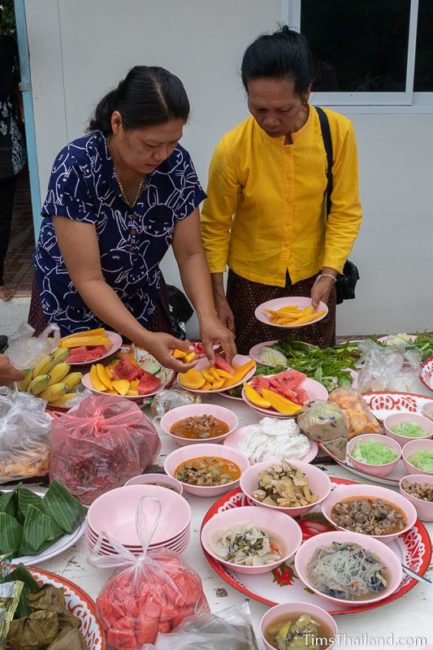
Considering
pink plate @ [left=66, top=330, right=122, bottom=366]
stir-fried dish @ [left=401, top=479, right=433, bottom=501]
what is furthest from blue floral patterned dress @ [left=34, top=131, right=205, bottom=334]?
stir-fried dish @ [left=401, top=479, right=433, bottom=501]

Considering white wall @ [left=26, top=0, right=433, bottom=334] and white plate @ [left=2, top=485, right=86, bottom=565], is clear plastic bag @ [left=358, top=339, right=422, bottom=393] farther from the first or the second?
white wall @ [left=26, top=0, right=433, bottom=334]

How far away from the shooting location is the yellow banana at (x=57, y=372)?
2.15 m

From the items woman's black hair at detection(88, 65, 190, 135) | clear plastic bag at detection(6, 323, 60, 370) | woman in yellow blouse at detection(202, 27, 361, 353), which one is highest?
woman's black hair at detection(88, 65, 190, 135)

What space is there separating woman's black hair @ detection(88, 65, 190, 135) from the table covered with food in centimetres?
77

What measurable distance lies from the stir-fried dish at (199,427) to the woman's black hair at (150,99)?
94cm

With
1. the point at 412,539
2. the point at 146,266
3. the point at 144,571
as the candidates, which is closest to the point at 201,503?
the point at 144,571

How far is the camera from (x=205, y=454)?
1.85 meters

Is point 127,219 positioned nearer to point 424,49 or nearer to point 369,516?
point 369,516

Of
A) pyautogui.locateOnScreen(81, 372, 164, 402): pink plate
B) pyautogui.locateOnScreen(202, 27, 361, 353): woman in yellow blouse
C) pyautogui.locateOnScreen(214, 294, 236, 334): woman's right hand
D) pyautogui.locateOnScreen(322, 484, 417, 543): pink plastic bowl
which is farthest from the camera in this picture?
pyautogui.locateOnScreen(214, 294, 236, 334): woman's right hand

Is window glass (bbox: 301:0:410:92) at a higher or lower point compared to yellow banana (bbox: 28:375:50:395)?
higher

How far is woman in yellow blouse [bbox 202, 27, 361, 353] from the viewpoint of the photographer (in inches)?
103

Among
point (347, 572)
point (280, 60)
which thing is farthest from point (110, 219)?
point (347, 572)

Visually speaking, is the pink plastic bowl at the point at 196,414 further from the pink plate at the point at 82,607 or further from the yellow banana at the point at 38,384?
the pink plate at the point at 82,607

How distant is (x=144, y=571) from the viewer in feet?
4.31
